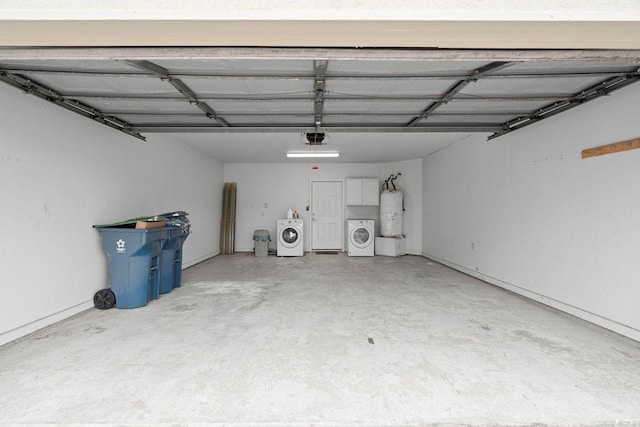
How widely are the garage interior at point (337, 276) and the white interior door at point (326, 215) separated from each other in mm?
2813

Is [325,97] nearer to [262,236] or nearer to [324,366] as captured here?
[324,366]

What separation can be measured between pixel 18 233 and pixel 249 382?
Answer: 2.43 meters

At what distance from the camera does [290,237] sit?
6.66 meters

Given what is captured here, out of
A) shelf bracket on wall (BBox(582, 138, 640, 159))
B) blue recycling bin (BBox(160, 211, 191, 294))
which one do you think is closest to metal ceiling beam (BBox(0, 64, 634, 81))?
shelf bracket on wall (BBox(582, 138, 640, 159))

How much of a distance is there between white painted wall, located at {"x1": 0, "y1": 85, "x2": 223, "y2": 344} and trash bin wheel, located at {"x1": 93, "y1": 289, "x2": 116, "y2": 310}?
0.38 feet

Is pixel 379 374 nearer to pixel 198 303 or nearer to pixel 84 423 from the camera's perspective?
pixel 84 423

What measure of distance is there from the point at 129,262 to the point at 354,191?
522 cm

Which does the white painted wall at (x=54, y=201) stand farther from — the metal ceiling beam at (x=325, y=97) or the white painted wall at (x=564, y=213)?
the white painted wall at (x=564, y=213)

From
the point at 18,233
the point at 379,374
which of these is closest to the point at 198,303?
the point at 18,233

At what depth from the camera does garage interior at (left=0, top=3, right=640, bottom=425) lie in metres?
1.50

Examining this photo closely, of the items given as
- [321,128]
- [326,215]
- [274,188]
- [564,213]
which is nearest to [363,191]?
[326,215]

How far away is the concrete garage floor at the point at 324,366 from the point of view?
1435mm

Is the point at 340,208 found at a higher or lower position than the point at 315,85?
lower

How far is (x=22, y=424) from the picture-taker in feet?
4.40
